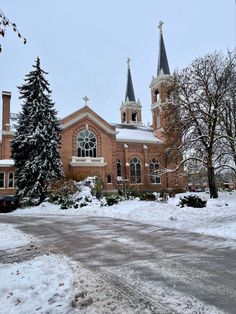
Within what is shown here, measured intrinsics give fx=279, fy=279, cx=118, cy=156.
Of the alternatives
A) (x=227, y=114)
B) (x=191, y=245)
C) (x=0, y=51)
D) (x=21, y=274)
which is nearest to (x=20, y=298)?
(x=21, y=274)

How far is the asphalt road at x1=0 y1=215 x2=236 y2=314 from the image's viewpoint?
386 centimetres

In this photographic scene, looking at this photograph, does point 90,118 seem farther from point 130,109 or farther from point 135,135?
point 130,109

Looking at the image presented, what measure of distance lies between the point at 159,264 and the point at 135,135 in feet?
127

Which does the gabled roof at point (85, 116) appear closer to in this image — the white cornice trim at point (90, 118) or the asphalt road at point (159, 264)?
the white cornice trim at point (90, 118)

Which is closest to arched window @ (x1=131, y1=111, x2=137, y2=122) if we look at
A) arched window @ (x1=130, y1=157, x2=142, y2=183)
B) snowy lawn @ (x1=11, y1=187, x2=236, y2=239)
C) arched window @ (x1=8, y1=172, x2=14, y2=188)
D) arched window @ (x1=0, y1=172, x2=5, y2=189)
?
arched window @ (x1=130, y1=157, x2=142, y2=183)

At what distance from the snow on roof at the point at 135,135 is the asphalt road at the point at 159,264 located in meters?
31.4

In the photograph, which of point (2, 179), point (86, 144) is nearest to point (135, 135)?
point (86, 144)

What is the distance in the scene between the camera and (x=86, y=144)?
3738 centimetres

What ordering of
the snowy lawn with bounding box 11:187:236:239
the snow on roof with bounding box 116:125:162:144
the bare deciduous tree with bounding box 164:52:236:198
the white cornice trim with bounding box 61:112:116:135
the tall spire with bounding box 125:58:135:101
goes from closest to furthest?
the snowy lawn with bounding box 11:187:236:239 → the bare deciduous tree with bounding box 164:52:236:198 → the white cornice trim with bounding box 61:112:116:135 → the snow on roof with bounding box 116:125:162:144 → the tall spire with bounding box 125:58:135:101

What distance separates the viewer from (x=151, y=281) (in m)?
4.62

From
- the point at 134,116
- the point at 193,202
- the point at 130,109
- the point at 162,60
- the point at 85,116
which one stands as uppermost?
the point at 162,60

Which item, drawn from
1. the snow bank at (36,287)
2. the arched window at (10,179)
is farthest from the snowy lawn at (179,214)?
the arched window at (10,179)

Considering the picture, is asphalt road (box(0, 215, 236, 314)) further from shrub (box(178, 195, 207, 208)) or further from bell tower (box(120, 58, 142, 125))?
bell tower (box(120, 58, 142, 125))

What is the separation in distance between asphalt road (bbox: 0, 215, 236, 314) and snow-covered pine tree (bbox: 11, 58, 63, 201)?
54.1 ft
